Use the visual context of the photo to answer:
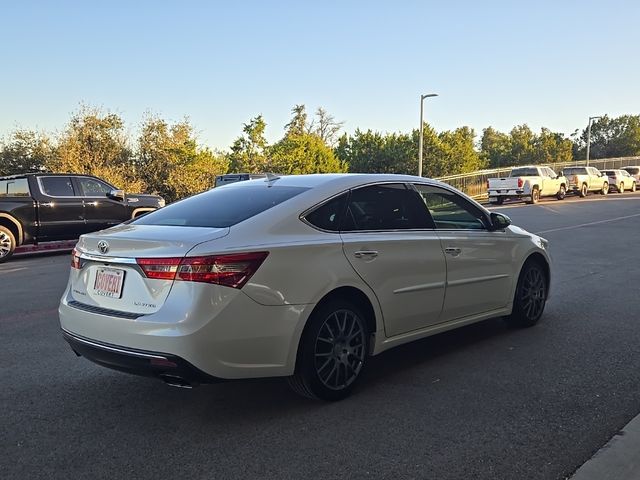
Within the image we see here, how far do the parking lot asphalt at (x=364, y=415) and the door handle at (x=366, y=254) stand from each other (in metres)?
0.98

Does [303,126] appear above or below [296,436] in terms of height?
above

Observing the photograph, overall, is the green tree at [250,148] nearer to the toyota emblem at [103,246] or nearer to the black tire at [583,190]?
the black tire at [583,190]

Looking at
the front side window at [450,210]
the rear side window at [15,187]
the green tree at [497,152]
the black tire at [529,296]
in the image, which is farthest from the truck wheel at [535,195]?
the green tree at [497,152]

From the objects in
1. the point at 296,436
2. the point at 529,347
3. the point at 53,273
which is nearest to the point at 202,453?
the point at 296,436

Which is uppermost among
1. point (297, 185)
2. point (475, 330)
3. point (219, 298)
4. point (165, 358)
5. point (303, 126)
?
point (303, 126)

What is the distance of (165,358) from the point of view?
140 inches

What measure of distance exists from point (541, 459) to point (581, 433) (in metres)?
0.48

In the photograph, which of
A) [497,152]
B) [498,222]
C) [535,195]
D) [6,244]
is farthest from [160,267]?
[497,152]

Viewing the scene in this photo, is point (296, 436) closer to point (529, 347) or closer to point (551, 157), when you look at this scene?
point (529, 347)

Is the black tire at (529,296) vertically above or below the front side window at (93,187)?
below

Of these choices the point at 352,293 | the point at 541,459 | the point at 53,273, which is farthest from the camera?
the point at 53,273

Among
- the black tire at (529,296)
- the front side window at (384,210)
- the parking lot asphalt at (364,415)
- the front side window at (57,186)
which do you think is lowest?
the parking lot asphalt at (364,415)

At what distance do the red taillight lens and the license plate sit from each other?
23cm

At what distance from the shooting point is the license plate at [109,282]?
151 inches
